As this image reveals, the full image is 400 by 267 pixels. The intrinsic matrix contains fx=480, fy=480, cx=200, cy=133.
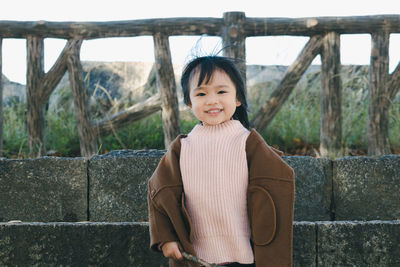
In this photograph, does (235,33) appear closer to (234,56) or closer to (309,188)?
(234,56)

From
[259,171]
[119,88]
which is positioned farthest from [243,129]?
[119,88]

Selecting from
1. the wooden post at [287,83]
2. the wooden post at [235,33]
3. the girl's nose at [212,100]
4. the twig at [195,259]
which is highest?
the wooden post at [235,33]

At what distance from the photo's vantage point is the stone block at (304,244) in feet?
9.37

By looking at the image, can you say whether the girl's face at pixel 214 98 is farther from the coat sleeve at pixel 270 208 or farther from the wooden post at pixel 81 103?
the wooden post at pixel 81 103

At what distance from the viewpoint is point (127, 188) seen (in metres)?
3.53

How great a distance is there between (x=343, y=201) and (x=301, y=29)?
192 centimetres

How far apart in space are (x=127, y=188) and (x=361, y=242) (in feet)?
5.43

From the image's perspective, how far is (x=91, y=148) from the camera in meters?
4.95

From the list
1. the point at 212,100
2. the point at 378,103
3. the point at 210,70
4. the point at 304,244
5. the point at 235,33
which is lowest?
the point at 304,244

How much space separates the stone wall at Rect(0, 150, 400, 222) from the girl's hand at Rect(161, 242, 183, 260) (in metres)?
1.43

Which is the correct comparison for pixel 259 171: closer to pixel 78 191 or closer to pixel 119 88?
pixel 78 191

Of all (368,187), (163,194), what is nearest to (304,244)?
(368,187)

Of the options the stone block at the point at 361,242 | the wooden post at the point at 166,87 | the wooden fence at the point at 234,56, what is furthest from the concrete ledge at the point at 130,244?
the wooden post at the point at 166,87

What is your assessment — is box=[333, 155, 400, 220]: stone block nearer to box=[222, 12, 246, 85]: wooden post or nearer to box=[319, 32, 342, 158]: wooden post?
box=[319, 32, 342, 158]: wooden post
